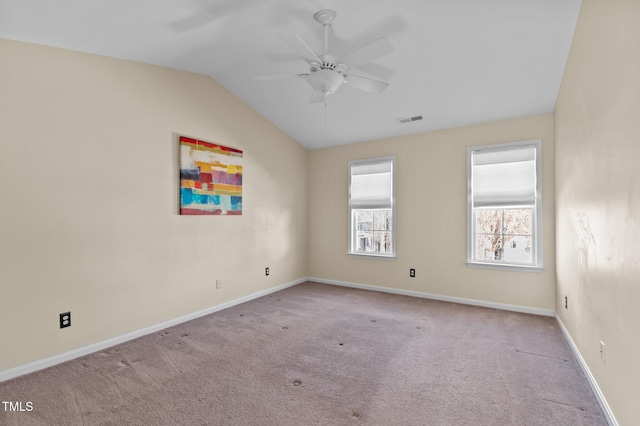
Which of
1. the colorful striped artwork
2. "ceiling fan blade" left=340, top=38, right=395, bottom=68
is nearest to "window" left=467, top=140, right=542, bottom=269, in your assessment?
"ceiling fan blade" left=340, top=38, right=395, bottom=68

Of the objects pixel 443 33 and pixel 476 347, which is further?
pixel 476 347

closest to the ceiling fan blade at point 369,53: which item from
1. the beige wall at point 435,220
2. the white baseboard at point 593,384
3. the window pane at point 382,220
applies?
the beige wall at point 435,220

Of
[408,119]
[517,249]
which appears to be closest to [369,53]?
[408,119]

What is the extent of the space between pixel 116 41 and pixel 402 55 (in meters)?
2.73

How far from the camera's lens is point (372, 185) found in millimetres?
5324

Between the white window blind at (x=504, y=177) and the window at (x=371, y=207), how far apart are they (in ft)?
4.19

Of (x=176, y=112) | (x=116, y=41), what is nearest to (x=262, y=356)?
(x=176, y=112)

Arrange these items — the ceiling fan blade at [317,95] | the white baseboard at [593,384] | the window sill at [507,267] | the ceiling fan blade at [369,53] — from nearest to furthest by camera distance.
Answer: the white baseboard at [593,384] → the ceiling fan blade at [369,53] → the ceiling fan blade at [317,95] → the window sill at [507,267]

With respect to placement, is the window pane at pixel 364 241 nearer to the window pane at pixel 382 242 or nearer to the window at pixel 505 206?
the window pane at pixel 382 242

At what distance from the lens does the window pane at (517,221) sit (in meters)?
4.13

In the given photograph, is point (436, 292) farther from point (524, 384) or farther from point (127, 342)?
point (127, 342)

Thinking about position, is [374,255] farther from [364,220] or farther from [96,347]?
[96,347]

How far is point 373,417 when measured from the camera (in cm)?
199

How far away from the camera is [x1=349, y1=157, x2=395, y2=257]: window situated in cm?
518
